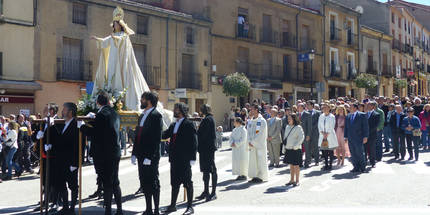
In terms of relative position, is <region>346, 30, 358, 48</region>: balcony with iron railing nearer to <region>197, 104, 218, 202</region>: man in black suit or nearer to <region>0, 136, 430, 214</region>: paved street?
<region>0, 136, 430, 214</region>: paved street

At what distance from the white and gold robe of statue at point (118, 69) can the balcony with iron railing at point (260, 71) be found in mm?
20577

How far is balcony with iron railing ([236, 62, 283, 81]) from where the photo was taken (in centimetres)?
3066

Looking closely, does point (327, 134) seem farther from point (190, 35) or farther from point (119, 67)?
point (190, 35)

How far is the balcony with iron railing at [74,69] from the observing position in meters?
22.2

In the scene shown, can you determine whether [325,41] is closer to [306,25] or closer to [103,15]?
[306,25]

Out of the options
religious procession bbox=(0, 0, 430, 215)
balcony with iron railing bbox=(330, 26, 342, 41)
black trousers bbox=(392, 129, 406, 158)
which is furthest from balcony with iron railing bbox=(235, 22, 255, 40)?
black trousers bbox=(392, 129, 406, 158)

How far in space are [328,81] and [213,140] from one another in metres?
31.7

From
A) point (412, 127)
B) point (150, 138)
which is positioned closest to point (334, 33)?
point (412, 127)

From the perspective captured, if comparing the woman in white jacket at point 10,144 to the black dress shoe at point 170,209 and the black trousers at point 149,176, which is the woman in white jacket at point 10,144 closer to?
the black dress shoe at point 170,209


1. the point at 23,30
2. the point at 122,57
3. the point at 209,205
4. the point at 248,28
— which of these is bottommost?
the point at 209,205

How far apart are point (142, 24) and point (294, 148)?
704 inches

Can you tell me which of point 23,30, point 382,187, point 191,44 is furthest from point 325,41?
point 382,187

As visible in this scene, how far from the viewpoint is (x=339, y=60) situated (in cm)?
3941

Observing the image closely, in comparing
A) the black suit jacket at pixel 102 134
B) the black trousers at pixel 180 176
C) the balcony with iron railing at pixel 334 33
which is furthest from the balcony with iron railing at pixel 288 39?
the black suit jacket at pixel 102 134
